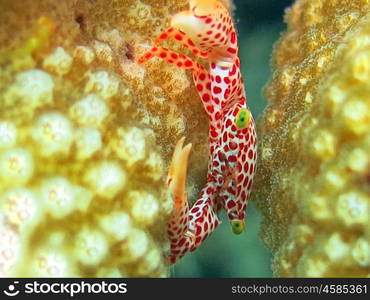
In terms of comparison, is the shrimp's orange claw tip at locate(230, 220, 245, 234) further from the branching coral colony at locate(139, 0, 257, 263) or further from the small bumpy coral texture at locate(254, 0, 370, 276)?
the small bumpy coral texture at locate(254, 0, 370, 276)

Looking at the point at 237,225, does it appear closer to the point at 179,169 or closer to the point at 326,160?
the point at 179,169

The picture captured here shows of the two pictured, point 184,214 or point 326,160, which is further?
point 184,214

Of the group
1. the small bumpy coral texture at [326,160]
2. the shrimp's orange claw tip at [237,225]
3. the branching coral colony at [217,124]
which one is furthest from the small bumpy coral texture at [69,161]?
the shrimp's orange claw tip at [237,225]

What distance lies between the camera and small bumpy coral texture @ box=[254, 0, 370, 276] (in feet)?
6.24

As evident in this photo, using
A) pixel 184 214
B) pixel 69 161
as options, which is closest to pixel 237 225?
pixel 184 214

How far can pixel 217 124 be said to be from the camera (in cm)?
275

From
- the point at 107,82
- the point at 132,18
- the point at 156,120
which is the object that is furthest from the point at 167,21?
the point at 107,82

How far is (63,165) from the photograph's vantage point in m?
1.83

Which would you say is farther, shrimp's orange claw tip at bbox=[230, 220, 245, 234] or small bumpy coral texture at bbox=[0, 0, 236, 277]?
shrimp's orange claw tip at bbox=[230, 220, 245, 234]

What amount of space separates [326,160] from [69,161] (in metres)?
1.04

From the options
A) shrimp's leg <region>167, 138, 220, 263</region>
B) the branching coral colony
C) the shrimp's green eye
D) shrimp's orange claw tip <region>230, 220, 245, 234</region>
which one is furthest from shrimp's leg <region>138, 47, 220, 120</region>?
Answer: shrimp's orange claw tip <region>230, 220, 245, 234</region>

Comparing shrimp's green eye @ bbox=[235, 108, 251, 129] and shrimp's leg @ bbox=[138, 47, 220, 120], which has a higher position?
shrimp's leg @ bbox=[138, 47, 220, 120]

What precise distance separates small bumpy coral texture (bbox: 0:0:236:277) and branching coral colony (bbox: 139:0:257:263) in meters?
0.45

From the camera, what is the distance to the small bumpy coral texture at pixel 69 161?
1749mm
